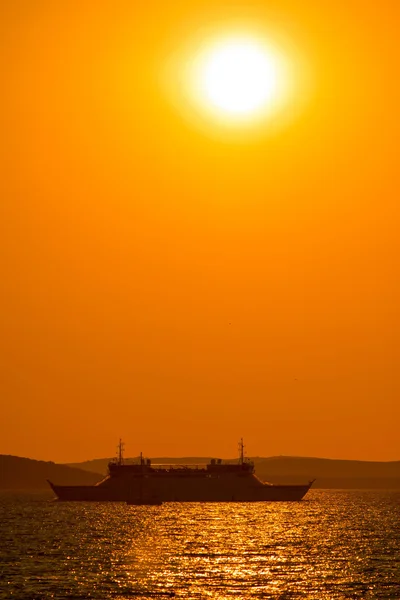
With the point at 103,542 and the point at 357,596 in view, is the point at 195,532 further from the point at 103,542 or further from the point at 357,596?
the point at 357,596

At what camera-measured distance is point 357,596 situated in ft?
268

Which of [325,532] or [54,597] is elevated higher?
[325,532]

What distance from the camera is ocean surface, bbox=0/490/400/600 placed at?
274 feet

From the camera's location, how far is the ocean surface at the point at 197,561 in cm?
8350

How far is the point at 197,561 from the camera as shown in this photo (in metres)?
106

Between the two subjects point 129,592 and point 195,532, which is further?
point 195,532

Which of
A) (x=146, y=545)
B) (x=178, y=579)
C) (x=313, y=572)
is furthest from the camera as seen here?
(x=146, y=545)

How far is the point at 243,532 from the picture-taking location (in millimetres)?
151500

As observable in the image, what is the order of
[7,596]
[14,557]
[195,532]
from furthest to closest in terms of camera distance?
1. [195,532]
2. [14,557]
3. [7,596]

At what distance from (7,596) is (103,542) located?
178ft

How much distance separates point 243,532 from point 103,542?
2586 cm

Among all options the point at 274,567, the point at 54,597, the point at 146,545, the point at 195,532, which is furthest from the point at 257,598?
the point at 195,532

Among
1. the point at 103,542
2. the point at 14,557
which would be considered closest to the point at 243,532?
the point at 103,542

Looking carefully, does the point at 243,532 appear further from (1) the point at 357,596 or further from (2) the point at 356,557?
(1) the point at 357,596
